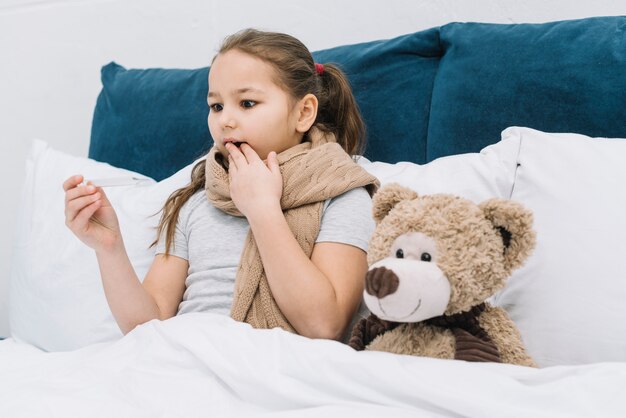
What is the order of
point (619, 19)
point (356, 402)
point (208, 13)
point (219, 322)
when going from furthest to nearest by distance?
point (208, 13), point (619, 19), point (219, 322), point (356, 402)

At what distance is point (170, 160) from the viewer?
1516 millimetres

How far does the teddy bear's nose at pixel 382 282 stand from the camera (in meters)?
0.71

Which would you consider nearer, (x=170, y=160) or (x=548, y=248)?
(x=548, y=248)

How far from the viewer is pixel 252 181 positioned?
42.0 inches

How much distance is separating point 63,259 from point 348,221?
0.61 m

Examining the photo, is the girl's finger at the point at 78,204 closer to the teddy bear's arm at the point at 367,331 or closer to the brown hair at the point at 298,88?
the brown hair at the point at 298,88

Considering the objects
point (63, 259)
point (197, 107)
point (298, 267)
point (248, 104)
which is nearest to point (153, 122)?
point (197, 107)

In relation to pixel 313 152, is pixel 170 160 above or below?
below

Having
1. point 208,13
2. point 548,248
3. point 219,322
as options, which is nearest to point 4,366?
point 219,322

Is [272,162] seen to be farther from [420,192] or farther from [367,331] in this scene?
[367,331]

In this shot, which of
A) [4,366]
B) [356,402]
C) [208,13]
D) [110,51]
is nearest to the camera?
[356,402]

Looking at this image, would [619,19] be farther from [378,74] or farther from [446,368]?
[446,368]

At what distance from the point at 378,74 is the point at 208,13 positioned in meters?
0.64

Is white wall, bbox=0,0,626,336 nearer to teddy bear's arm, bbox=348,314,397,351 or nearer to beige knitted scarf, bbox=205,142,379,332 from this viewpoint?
beige knitted scarf, bbox=205,142,379,332
